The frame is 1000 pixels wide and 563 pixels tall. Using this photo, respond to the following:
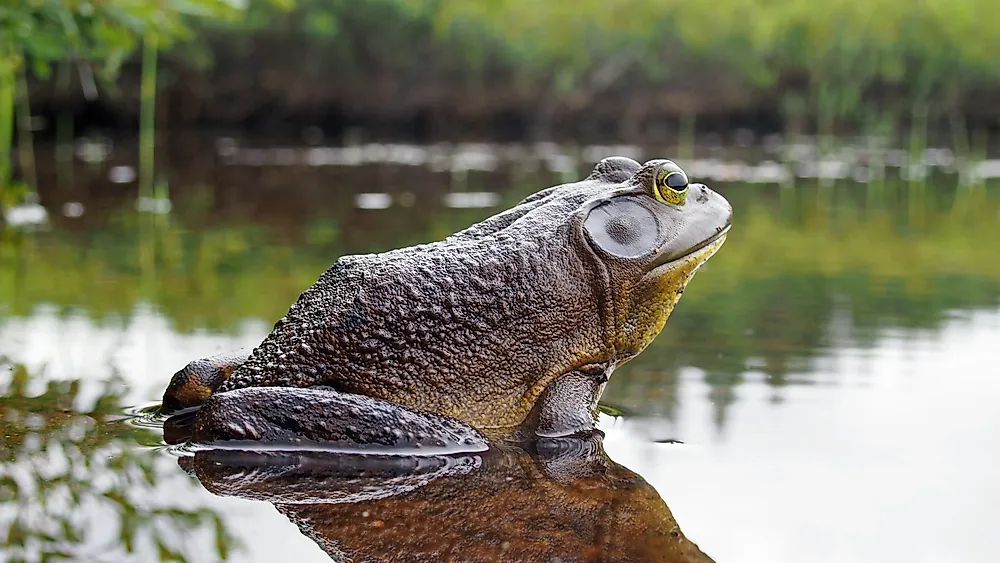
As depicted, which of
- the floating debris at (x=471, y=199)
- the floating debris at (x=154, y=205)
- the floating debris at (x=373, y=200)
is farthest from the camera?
the floating debris at (x=373, y=200)

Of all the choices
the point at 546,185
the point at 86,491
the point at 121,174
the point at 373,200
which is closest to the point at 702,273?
the point at 86,491

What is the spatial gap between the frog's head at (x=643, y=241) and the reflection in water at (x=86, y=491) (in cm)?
157

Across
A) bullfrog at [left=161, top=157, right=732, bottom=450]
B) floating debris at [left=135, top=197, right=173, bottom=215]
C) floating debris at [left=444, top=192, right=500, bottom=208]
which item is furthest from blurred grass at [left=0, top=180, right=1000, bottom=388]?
bullfrog at [left=161, top=157, right=732, bottom=450]

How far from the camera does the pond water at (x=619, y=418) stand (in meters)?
2.99

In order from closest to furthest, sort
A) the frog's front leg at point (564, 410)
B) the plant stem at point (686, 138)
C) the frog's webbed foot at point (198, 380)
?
the frog's front leg at point (564, 410) → the frog's webbed foot at point (198, 380) → the plant stem at point (686, 138)

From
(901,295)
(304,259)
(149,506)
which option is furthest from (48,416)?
(901,295)

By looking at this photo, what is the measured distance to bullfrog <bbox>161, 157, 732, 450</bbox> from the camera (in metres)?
3.59

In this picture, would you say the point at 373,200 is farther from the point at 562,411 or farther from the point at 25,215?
the point at 562,411

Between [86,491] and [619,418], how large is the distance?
74.8 inches

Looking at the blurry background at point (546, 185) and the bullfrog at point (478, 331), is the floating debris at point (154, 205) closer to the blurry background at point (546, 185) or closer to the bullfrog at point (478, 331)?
the blurry background at point (546, 185)

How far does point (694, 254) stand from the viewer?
394 cm

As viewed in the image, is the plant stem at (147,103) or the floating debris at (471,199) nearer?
the plant stem at (147,103)

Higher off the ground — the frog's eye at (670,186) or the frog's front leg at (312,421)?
the frog's eye at (670,186)

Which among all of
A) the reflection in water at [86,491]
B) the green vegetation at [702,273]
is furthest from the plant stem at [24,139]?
the reflection in water at [86,491]
